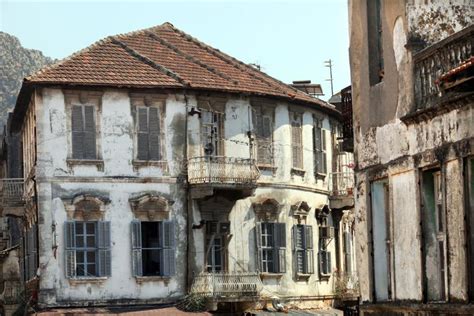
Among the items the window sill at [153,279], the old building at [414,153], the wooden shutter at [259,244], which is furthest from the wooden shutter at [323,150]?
the old building at [414,153]

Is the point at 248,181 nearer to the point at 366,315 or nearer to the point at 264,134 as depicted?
the point at 264,134

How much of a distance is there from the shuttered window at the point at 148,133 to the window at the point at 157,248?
208 cm

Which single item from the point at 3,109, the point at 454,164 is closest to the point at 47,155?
the point at 454,164

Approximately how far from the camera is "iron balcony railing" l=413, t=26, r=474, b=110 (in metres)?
17.0

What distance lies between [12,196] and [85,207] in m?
5.20

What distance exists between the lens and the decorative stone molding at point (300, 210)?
4338cm

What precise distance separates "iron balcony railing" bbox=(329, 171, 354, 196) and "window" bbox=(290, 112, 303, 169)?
2.38 m

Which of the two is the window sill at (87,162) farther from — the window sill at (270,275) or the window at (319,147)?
the window at (319,147)

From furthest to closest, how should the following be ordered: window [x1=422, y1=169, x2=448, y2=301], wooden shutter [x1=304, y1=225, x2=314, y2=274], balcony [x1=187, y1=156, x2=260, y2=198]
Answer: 1. wooden shutter [x1=304, y1=225, x2=314, y2=274]
2. balcony [x1=187, y1=156, x2=260, y2=198]
3. window [x1=422, y1=169, x2=448, y2=301]

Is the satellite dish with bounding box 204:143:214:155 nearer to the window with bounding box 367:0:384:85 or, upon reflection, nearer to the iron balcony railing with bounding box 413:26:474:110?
the window with bounding box 367:0:384:85

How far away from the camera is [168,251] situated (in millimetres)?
39844

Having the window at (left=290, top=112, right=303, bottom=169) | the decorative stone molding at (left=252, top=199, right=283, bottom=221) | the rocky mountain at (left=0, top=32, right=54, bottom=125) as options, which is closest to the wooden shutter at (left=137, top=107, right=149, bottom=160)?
the decorative stone molding at (left=252, top=199, right=283, bottom=221)

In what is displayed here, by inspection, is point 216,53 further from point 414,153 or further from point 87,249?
point 414,153

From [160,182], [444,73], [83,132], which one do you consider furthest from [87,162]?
[444,73]
